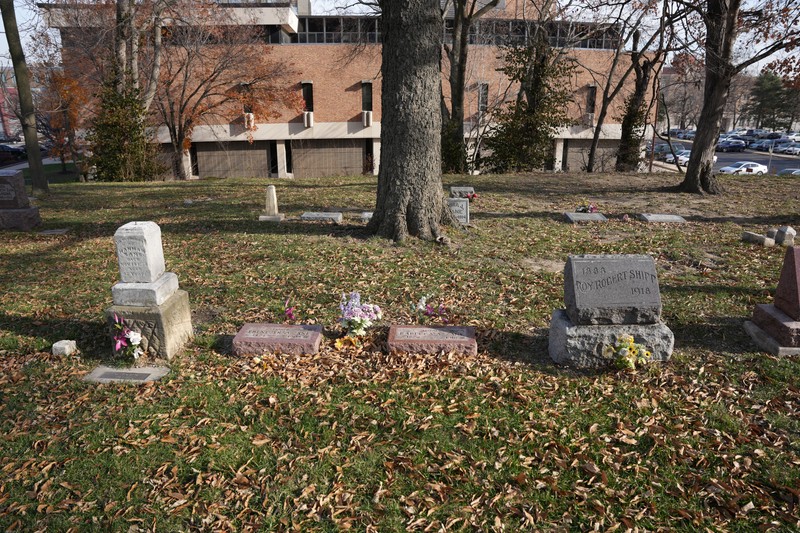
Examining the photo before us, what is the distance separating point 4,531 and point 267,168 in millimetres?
34336

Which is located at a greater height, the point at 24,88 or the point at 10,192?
the point at 24,88

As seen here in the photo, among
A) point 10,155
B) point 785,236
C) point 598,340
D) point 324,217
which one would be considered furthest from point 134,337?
point 10,155

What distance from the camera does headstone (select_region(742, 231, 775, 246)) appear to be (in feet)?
33.6

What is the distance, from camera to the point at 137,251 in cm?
590

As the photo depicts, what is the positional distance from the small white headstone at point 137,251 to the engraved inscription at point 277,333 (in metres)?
1.24

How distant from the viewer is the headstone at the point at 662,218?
40.7ft

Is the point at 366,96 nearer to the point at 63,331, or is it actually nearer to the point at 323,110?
the point at 323,110

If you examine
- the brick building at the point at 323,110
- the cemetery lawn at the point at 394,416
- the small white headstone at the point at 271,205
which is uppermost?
the brick building at the point at 323,110

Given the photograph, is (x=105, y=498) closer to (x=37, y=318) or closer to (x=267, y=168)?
(x=37, y=318)

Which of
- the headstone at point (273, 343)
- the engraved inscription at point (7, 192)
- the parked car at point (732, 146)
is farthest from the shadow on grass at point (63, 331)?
the parked car at point (732, 146)

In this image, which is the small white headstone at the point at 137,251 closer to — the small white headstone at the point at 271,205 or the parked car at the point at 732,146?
the small white headstone at the point at 271,205

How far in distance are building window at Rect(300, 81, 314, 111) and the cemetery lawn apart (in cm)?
2798

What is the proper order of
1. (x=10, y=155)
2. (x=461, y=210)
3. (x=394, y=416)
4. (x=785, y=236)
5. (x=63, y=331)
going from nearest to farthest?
(x=394, y=416) → (x=63, y=331) → (x=785, y=236) → (x=461, y=210) → (x=10, y=155)

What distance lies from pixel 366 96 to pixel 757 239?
28925 millimetres
